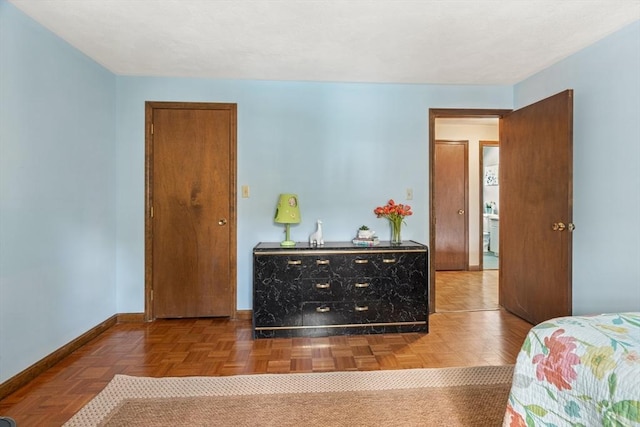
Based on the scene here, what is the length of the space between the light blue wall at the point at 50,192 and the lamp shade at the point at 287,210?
154 cm

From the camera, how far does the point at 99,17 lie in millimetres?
2041

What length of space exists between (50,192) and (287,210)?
1.69 metres

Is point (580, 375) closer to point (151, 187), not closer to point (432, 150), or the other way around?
point (432, 150)

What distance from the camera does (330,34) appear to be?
2.22 m

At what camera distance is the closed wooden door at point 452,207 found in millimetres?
5141

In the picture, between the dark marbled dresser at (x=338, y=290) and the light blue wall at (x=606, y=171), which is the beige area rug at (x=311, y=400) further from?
the light blue wall at (x=606, y=171)

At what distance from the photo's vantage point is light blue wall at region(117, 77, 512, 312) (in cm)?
303

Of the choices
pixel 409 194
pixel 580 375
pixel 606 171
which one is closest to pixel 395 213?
pixel 409 194

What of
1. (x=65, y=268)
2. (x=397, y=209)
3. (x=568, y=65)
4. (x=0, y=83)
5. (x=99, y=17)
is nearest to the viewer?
(x=0, y=83)

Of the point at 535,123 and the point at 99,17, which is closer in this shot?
the point at 99,17

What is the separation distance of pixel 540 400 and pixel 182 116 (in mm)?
3204

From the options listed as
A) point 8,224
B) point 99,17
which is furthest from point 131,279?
point 99,17

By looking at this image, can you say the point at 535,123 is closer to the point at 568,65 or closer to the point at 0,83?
the point at 568,65

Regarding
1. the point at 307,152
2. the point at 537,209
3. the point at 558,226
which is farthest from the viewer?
the point at 307,152
